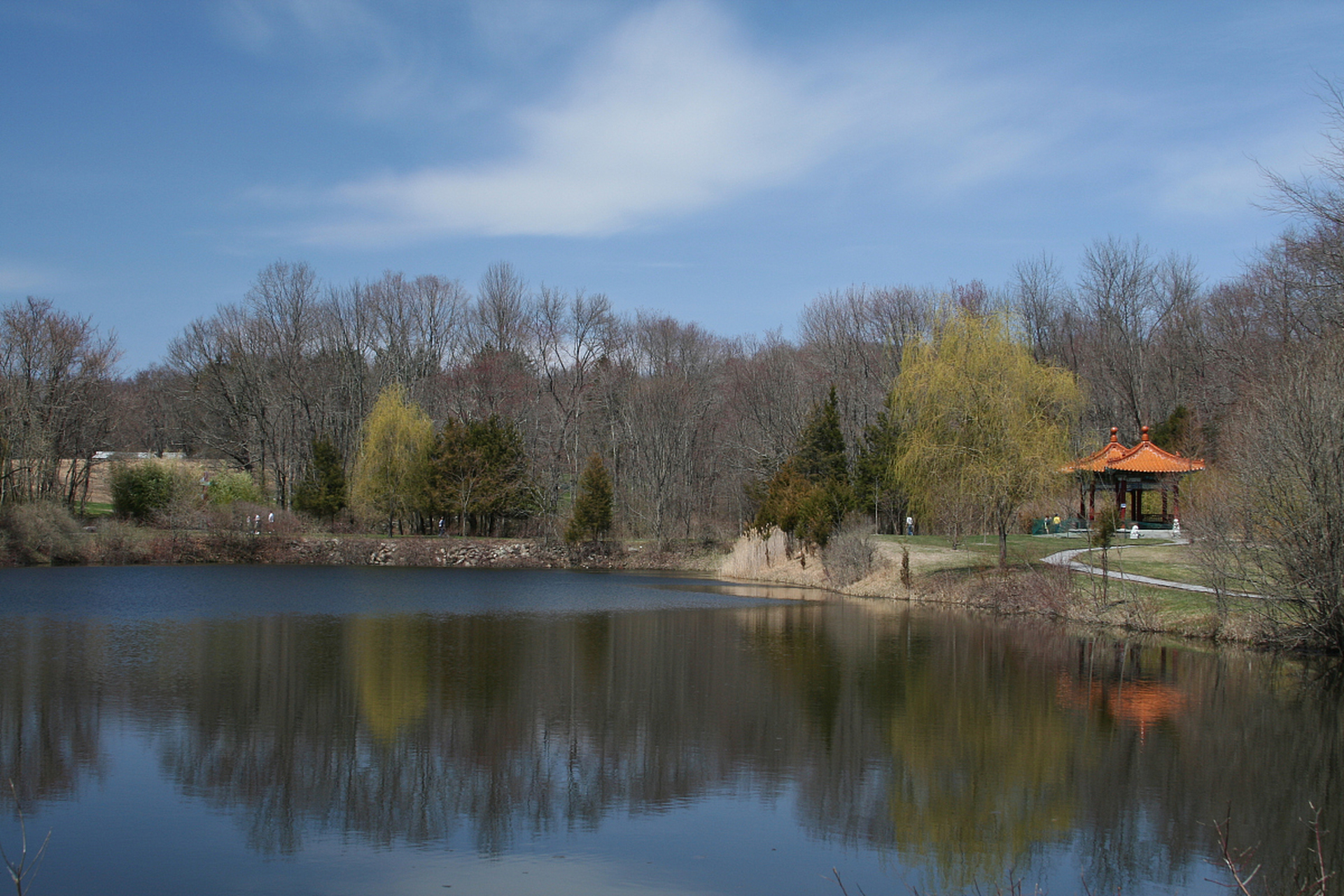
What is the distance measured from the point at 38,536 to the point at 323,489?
16157mm

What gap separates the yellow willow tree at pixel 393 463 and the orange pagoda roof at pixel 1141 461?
1274 inches

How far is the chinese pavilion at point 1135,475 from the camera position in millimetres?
39500

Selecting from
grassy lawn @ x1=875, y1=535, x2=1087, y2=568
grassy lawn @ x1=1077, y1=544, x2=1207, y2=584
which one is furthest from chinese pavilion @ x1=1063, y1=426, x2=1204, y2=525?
grassy lawn @ x1=1077, y1=544, x2=1207, y2=584

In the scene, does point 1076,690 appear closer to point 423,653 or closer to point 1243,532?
point 1243,532

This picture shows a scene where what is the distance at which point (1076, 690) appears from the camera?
54.6 feet

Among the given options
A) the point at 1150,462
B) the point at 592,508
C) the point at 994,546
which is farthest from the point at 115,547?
the point at 1150,462

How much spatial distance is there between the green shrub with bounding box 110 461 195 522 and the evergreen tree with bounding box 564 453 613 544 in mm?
17718

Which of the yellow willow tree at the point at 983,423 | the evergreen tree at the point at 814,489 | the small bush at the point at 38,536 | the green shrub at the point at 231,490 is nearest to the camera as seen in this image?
the yellow willow tree at the point at 983,423

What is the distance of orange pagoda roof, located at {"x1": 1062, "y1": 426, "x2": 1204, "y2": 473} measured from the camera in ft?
129

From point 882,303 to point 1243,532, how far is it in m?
38.6

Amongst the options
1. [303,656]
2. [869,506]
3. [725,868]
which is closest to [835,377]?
[869,506]

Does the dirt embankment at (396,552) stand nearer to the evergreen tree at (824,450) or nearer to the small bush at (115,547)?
the small bush at (115,547)

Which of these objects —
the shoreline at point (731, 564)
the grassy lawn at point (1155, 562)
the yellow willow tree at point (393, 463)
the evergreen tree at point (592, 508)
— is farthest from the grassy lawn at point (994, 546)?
the yellow willow tree at point (393, 463)

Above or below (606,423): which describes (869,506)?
below
